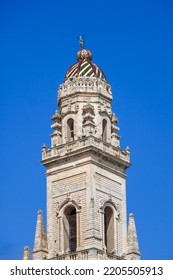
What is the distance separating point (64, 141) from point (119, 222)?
21.0 ft

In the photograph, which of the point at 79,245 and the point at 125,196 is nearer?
the point at 79,245

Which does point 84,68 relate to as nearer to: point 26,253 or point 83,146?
point 83,146

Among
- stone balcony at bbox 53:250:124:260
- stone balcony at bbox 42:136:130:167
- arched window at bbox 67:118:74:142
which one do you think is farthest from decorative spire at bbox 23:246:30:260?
arched window at bbox 67:118:74:142

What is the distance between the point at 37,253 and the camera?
68062 millimetres

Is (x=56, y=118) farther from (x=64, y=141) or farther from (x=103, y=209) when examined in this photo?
(x=103, y=209)

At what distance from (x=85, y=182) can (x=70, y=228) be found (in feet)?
10.7

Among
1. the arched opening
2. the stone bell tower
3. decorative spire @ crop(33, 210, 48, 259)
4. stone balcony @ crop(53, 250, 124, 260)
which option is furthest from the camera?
the arched opening

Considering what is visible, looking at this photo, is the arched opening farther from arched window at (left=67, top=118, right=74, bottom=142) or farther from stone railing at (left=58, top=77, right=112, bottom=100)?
stone railing at (left=58, top=77, right=112, bottom=100)

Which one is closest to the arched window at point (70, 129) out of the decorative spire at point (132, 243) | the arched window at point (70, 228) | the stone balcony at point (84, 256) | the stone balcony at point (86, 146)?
the stone balcony at point (86, 146)

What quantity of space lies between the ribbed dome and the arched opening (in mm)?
9589

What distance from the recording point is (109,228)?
227ft

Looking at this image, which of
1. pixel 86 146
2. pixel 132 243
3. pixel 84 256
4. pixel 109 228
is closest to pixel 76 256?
pixel 84 256

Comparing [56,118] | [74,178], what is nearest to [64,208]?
[74,178]

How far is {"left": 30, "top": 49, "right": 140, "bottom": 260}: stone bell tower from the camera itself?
67.2 meters
